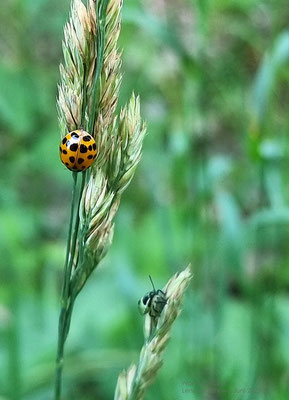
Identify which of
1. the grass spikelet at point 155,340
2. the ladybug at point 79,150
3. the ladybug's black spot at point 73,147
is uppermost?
the ladybug's black spot at point 73,147

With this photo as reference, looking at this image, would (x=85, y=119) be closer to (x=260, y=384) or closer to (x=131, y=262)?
(x=260, y=384)

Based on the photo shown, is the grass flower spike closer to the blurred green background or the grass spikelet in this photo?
the grass spikelet

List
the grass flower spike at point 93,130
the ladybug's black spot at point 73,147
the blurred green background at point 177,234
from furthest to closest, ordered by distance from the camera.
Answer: the blurred green background at point 177,234, the ladybug's black spot at point 73,147, the grass flower spike at point 93,130

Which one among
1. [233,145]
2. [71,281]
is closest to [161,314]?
[71,281]

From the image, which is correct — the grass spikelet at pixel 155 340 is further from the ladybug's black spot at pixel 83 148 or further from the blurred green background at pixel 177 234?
the blurred green background at pixel 177 234

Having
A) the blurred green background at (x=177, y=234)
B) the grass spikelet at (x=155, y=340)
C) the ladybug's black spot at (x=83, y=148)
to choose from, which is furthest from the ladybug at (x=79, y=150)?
the blurred green background at (x=177, y=234)

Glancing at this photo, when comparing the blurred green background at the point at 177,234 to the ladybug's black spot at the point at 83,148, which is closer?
the ladybug's black spot at the point at 83,148
